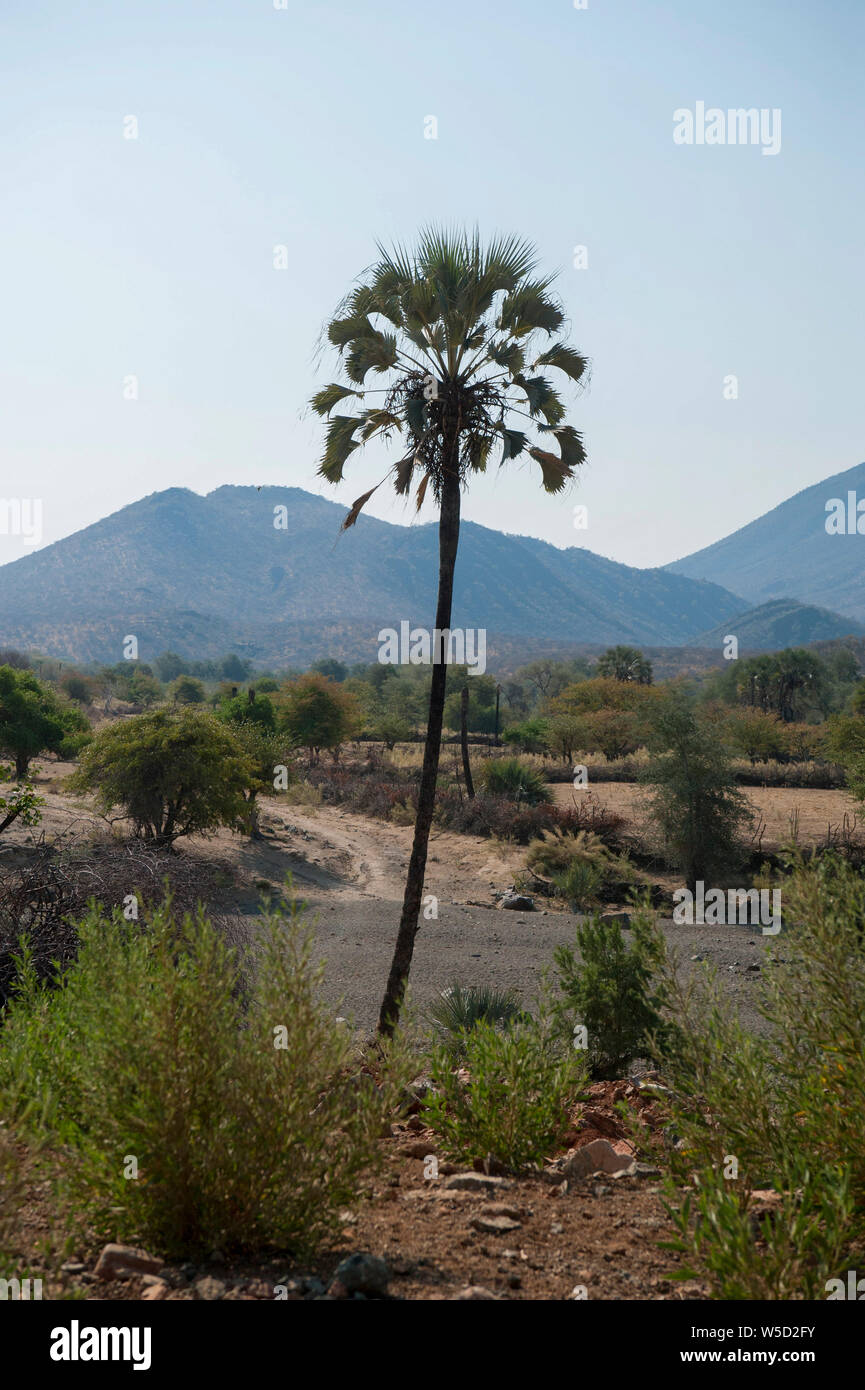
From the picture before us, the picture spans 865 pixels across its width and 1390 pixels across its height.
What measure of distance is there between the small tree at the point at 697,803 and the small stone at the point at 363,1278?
63.1ft

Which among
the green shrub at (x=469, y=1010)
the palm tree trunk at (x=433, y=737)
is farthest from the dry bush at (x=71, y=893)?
the green shrub at (x=469, y=1010)

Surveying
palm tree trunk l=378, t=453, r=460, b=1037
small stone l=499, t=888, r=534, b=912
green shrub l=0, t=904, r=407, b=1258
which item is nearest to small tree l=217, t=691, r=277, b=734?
small stone l=499, t=888, r=534, b=912

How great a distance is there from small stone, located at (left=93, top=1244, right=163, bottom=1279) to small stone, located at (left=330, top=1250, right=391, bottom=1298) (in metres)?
0.61

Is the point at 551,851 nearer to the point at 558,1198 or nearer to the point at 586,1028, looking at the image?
the point at 586,1028

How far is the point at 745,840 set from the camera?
22.4 meters

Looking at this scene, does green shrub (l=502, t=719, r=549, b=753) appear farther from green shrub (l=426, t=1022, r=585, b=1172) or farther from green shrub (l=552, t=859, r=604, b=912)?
green shrub (l=426, t=1022, r=585, b=1172)

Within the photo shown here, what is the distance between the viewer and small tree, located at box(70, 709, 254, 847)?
63.5ft

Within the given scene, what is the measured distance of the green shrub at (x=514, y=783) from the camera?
30547 millimetres

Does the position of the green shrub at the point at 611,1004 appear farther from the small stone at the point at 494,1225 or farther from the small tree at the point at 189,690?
the small tree at the point at 189,690

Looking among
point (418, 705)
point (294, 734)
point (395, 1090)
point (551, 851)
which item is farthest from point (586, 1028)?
point (418, 705)

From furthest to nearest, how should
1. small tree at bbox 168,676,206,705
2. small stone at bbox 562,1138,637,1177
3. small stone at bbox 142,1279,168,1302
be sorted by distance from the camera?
small tree at bbox 168,676,206,705 < small stone at bbox 562,1138,637,1177 < small stone at bbox 142,1279,168,1302
